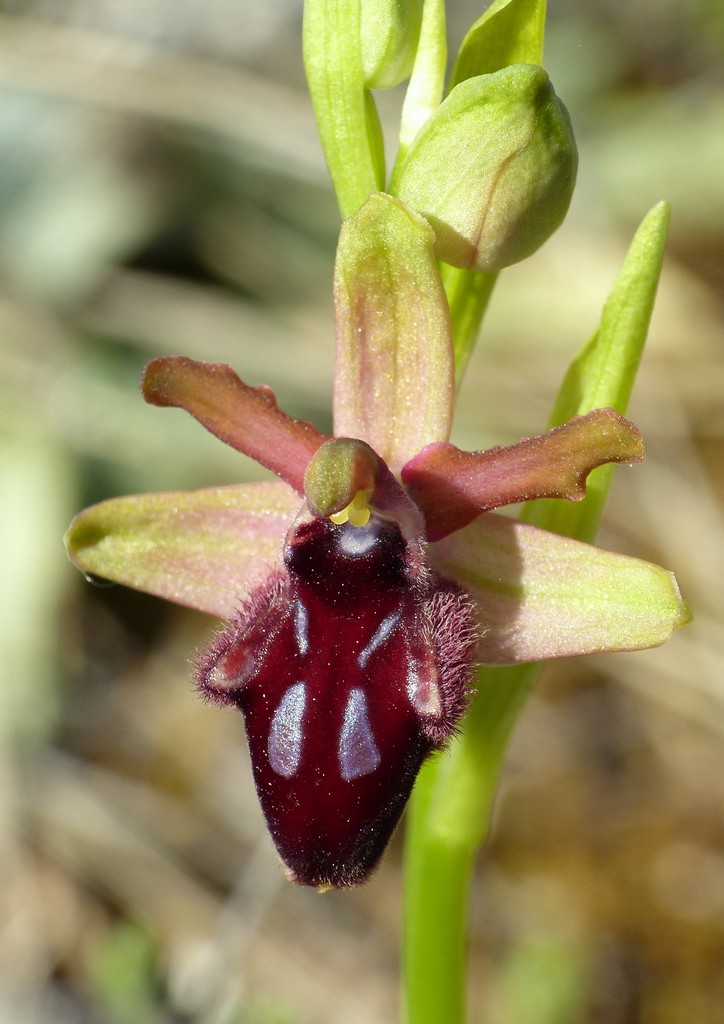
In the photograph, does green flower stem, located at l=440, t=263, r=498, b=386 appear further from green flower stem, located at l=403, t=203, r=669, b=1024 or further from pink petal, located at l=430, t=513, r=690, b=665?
pink petal, located at l=430, t=513, r=690, b=665

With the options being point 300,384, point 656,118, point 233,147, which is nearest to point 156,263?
point 233,147

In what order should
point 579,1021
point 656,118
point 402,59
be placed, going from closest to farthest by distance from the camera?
1. point 402,59
2. point 579,1021
3. point 656,118

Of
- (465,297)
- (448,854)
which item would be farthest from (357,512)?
(448,854)

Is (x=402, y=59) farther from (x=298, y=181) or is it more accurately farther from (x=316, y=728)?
(x=298, y=181)

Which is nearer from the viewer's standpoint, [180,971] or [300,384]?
[180,971]

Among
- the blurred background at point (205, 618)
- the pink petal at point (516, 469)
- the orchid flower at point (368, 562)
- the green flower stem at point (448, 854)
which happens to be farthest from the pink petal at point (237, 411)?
the blurred background at point (205, 618)

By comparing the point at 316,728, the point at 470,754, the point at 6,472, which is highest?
the point at 316,728

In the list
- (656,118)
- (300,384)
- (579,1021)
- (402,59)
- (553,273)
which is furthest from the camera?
(656,118)

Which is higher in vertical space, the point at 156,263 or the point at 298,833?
the point at 298,833
